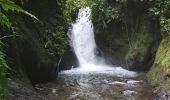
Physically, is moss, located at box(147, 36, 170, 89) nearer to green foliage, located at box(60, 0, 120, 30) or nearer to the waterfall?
green foliage, located at box(60, 0, 120, 30)

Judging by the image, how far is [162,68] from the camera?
31.8 ft

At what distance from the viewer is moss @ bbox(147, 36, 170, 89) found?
8.85 metres

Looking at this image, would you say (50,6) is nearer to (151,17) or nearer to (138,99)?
(151,17)

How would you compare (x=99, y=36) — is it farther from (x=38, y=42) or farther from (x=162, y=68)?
(x=38, y=42)

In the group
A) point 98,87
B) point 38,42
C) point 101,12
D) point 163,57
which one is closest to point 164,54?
point 163,57

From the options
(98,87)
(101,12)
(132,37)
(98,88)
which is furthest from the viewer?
(101,12)

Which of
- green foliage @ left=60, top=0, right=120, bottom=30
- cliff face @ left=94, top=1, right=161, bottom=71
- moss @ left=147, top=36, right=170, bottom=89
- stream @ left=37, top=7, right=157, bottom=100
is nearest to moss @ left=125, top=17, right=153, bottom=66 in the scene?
cliff face @ left=94, top=1, right=161, bottom=71

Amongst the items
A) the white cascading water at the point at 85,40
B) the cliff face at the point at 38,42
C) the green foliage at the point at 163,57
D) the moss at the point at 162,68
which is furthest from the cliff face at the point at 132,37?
the cliff face at the point at 38,42

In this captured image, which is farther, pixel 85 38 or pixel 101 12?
pixel 85 38

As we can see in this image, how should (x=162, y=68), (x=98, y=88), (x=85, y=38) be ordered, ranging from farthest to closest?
(x=85, y=38)
(x=162, y=68)
(x=98, y=88)

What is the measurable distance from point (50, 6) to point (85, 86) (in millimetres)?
3165

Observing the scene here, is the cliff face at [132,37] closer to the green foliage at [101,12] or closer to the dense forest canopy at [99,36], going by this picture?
the dense forest canopy at [99,36]

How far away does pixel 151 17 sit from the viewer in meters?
12.4

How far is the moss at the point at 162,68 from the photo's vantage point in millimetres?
8848
